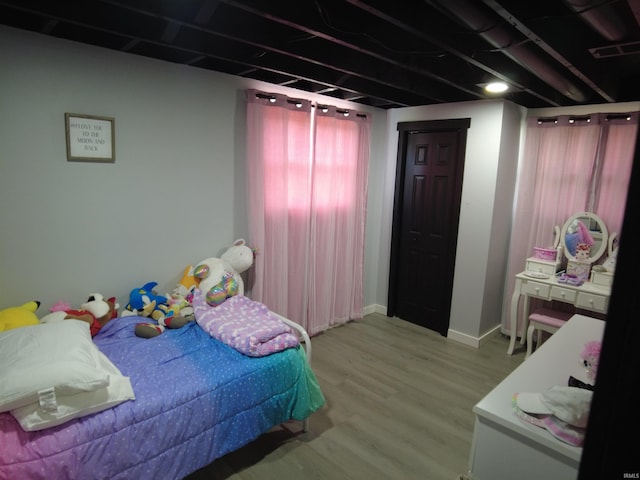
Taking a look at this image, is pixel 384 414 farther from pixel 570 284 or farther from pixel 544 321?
pixel 570 284

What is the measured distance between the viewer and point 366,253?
14.8 ft

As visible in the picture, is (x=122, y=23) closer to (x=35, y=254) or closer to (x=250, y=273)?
(x=35, y=254)

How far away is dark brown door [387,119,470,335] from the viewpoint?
394cm

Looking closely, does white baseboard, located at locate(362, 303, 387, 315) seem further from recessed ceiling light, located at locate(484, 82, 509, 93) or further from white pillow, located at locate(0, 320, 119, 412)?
white pillow, located at locate(0, 320, 119, 412)

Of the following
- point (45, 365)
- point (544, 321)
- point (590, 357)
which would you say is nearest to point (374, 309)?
point (544, 321)

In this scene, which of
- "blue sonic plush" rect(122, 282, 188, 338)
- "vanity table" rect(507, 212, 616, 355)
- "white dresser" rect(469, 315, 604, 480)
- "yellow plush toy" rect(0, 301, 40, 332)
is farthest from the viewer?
"vanity table" rect(507, 212, 616, 355)

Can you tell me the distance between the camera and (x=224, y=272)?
2.98 metres

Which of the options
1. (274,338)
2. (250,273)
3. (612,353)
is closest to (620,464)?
(612,353)

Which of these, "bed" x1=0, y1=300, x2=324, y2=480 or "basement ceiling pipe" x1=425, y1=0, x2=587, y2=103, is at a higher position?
"basement ceiling pipe" x1=425, y1=0, x2=587, y2=103

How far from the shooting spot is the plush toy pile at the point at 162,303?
2273 mm

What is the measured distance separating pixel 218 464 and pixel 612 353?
2.34 meters

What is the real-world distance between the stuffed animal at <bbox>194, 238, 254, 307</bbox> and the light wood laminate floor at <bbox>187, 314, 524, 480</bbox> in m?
0.99

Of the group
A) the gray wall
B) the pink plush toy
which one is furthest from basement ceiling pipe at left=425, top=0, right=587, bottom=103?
the gray wall

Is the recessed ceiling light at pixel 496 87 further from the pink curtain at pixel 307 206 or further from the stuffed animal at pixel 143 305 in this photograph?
the stuffed animal at pixel 143 305
